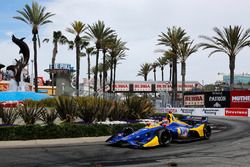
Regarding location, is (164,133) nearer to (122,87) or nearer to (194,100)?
(194,100)

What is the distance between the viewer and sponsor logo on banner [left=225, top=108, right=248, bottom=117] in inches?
1472

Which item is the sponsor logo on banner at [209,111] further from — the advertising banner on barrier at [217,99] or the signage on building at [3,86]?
the signage on building at [3,86]

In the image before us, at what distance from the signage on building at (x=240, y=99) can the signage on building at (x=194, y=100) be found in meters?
4.79

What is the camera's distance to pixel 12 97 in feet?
140

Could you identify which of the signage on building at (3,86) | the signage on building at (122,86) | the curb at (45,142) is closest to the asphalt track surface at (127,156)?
the curb at (45,142)

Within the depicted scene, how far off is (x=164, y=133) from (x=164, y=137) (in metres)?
0.16

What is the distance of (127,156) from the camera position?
11828mm

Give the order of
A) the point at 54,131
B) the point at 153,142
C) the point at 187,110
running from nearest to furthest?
1. the point at 153,142
2. the point at 54,131
3. the point at 187,110

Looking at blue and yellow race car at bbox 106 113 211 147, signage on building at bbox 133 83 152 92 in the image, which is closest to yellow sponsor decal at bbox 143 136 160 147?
blue and yellow race car at bbox 106 113 211 147

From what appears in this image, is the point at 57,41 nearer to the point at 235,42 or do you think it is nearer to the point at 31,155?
the point at 235,42

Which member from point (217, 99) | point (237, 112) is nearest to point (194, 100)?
point (217, 99)

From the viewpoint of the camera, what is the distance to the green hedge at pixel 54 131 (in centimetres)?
1561

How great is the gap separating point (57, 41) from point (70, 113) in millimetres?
65983

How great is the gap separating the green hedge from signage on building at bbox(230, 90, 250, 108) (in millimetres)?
25102
